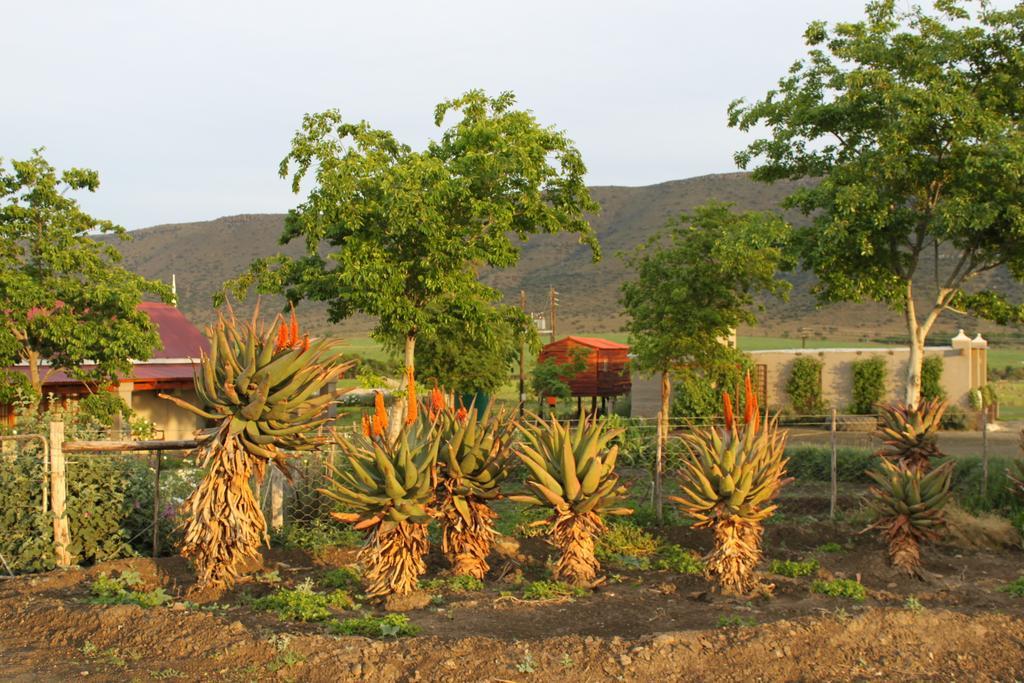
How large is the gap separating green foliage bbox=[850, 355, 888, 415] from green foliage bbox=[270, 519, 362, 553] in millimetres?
26492

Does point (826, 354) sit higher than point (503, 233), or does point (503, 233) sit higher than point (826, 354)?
point (503, 233)

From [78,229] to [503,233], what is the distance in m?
10.1

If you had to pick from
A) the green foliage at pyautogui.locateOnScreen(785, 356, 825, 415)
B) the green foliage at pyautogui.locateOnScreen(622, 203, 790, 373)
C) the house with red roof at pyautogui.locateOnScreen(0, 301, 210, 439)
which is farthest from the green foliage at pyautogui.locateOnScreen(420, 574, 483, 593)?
the green foliage at pyautogui.locateOnScreen(785, 356, 825, 415)

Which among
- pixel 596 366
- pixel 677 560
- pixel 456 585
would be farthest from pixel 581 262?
pixel 456 585

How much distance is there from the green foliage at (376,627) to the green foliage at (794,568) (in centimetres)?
428

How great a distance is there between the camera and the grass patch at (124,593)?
8398 millimetres

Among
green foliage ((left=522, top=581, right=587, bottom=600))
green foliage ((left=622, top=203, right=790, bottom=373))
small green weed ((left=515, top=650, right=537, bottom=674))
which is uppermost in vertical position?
green foliage ((left=622, top=203, right=790, bottom=373))

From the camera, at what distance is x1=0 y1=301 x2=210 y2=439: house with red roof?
28.3 metres

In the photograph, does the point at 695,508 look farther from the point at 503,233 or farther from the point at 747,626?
the point at 503,233

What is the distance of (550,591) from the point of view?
903 cm

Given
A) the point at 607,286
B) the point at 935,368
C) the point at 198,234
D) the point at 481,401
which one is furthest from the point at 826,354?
the point at 198,234

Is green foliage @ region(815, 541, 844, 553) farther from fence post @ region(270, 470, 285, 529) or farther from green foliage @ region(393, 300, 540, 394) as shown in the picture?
green foliage @ region(393, 300, 540, 394)

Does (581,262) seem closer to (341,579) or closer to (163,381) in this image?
(163,381)

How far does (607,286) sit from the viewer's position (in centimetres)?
7919
